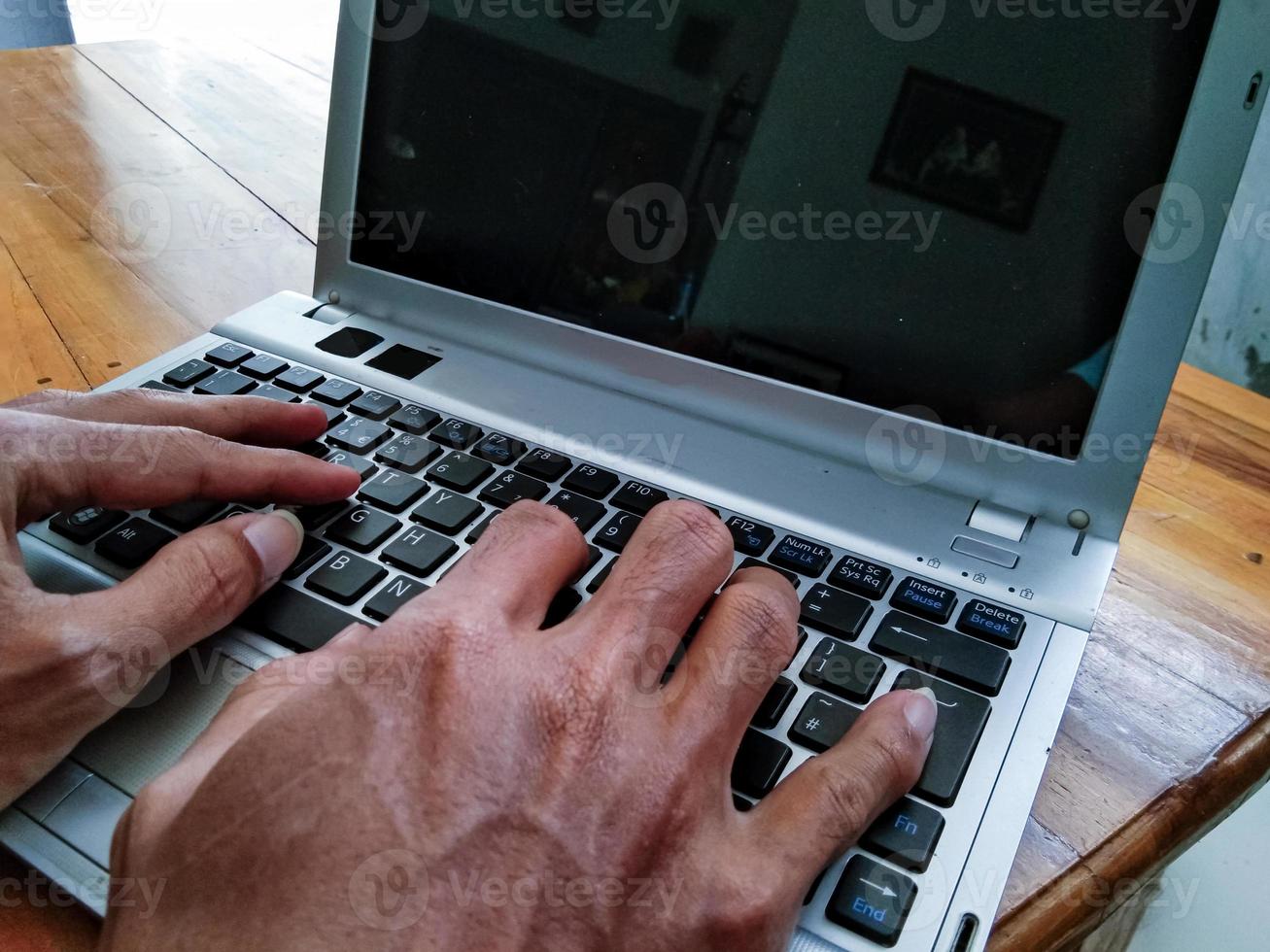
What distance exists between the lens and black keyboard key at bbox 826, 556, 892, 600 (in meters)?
0.46

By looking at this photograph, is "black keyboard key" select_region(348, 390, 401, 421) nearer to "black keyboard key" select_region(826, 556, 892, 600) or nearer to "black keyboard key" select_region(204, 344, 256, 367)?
"black keyboard key" select_region(204, 344, 256, 367)

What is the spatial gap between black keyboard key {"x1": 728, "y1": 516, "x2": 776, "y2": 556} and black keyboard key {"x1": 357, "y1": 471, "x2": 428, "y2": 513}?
6.1 inches

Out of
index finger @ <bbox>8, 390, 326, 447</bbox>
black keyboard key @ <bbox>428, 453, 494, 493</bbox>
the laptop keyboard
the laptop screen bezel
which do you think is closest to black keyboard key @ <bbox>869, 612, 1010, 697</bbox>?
the laptop keyboard

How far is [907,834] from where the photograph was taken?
1.17ft

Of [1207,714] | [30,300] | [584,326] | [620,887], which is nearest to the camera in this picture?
[620,887]

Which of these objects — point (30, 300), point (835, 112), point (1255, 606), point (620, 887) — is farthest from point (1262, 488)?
point (30, 300)

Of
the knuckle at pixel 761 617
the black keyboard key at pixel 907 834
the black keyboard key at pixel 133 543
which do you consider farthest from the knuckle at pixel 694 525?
the black keyboard key at pixel 133 543

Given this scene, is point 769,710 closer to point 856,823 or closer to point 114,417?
point 856,823

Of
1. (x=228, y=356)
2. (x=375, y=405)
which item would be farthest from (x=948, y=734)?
(x=228, y=356)

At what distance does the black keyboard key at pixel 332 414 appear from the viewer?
0.56 m

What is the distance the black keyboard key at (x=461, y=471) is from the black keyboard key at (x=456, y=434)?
0.05 feet

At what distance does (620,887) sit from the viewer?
Answer: 326 mm

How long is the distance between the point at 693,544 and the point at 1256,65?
307mm

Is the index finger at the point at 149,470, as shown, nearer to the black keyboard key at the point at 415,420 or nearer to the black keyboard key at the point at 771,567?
the black keyboard key at the point at 415,420
